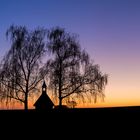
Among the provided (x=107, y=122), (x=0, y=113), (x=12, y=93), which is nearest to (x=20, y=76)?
(x=12, y=93)

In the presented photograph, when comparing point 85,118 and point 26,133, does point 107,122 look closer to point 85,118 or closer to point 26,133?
point 85,118

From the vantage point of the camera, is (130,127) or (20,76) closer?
(130,127)

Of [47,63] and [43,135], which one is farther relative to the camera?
[47,63]

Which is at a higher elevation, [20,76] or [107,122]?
[20,76]

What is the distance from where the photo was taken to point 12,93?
32594mm

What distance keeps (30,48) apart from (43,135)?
67.7 feet

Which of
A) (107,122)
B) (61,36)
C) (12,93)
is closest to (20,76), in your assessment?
(12,93)

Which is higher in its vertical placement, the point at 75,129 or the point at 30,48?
the point at 30,48

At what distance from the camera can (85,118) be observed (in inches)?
578

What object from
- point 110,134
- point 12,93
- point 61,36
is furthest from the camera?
point 61,36

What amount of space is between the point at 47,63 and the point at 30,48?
239 centimetres

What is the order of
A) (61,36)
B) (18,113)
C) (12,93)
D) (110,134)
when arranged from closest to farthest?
(110,134) < (18,113) < (12,93) < (61,36)

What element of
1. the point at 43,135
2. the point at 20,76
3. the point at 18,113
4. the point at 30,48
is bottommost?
the point at 43,135

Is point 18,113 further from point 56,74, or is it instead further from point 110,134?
point 56,74
